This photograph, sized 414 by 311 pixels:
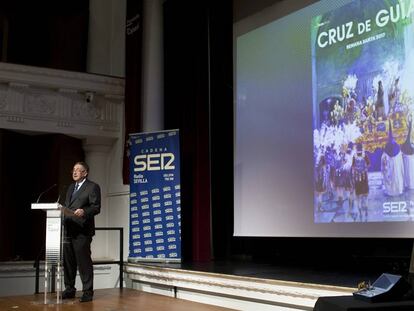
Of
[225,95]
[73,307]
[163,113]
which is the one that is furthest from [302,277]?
[163,113]

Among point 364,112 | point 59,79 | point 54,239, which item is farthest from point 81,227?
point 364,112

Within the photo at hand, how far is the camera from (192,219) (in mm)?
6102

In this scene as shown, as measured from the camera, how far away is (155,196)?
585 centimetres

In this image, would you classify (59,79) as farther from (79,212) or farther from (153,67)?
(79,212)

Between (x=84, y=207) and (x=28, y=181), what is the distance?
261 cm

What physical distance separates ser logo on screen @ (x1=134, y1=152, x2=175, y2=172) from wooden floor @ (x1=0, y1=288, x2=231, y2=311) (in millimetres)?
1355

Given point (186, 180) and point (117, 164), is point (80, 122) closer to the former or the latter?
point (117, 164)

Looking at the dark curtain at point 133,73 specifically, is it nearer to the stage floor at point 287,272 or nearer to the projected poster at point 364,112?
the stage floor at point 287,272

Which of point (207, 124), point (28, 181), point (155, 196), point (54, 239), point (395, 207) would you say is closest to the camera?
point (395, 207)

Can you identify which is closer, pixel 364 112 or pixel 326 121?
pixel 364 112

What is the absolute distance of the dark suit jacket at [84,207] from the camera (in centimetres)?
468

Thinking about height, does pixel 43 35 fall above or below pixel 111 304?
above

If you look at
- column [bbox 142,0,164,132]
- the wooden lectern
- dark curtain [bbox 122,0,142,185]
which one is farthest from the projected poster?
dark curtain [bbox 122,0,142,185]

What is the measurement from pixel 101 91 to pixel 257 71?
236 centimetres
